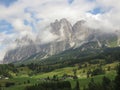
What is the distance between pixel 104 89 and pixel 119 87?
79.6m

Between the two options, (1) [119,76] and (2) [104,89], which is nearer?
(1) [119,76]

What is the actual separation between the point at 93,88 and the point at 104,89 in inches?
292

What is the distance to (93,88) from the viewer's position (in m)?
163

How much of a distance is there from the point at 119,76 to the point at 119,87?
124 inches

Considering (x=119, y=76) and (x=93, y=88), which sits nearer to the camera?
(x=119, y=76)

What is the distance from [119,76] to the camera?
81.1 meters

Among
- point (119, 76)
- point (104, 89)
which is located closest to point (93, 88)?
point (104, 89)

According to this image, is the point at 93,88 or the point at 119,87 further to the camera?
the point at 93,88

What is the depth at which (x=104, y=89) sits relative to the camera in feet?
520

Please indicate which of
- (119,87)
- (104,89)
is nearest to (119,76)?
(119,87)

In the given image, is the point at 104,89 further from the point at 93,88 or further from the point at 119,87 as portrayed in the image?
the point at 119,87

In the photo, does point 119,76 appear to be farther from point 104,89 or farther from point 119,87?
point 104,89

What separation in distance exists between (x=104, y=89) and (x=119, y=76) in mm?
79384

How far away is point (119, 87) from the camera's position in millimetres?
80375
